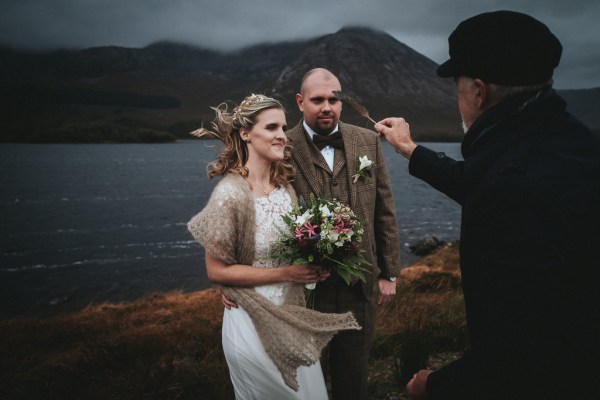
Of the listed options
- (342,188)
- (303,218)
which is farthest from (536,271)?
(342,188)

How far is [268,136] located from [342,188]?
3.06 ft

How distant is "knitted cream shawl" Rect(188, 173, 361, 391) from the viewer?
281 cm

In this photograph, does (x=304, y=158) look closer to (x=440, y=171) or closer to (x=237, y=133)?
(x=237, y=133)

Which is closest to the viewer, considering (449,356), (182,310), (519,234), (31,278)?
(519,234)

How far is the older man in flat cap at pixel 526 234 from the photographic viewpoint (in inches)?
52.2

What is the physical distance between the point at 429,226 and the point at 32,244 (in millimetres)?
27451

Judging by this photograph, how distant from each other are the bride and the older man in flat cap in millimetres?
1373

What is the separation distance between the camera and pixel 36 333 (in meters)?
8.80

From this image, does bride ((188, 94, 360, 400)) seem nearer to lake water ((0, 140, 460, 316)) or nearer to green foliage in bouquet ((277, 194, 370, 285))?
green foliage in bouquet ((277, 194, 370, 285))

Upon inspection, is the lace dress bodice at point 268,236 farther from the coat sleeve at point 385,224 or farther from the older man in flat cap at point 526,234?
the older man in flat cap at point 526,234

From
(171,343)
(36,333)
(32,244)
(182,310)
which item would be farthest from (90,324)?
(32,244)

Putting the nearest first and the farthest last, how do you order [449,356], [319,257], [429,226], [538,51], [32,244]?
1. [538,51]
2. [319,257]
3. [449,356]
4. [32,244]
5. [429,226]

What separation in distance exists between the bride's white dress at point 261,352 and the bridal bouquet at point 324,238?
10.1 inches

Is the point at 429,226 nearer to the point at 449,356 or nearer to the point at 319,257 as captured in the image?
the point at 449,356
